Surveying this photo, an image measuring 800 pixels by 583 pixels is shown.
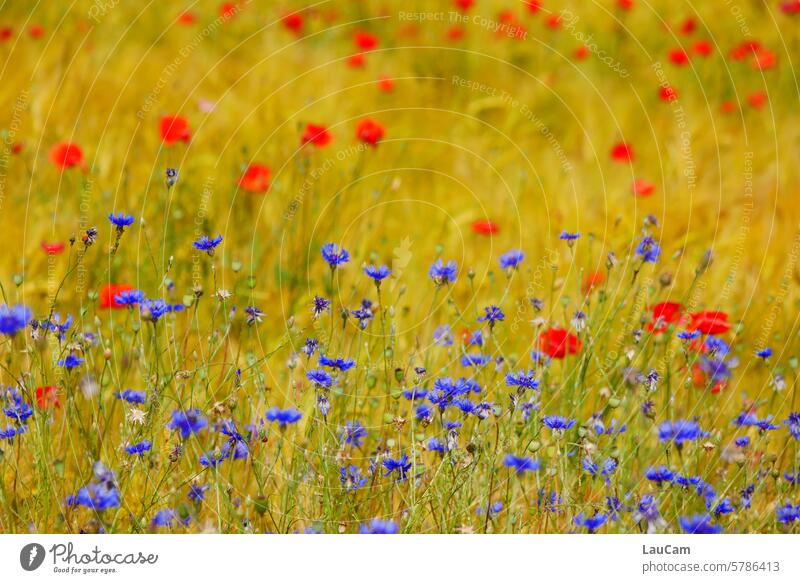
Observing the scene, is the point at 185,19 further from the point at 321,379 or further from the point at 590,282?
the point at 321,379

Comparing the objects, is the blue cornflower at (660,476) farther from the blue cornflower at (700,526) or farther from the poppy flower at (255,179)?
the poppy flower at (255,179)

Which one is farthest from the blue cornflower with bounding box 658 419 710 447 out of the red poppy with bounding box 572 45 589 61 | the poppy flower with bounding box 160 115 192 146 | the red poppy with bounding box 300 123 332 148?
the red poppy with bounding box 572 45 589 61

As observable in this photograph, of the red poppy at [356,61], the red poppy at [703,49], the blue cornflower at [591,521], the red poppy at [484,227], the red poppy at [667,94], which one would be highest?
the red poppy at [703,49]

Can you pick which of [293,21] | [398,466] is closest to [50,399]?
[398,466]

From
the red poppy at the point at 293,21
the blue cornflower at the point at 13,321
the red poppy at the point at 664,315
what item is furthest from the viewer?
the red poppy at the point at 293,21

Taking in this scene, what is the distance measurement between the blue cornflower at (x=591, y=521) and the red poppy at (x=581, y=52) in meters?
2.66

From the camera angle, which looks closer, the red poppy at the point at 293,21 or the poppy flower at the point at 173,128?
the poppy flower at the point at 173,128

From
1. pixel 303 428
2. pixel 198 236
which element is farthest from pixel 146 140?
pixel 303 428

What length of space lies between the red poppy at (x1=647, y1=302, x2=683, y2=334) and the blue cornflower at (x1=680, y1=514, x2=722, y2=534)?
54cm

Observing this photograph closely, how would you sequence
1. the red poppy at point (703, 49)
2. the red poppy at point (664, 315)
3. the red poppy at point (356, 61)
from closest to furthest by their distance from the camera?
the red poppy at point (664, 315) < the red poppy at point (356, 61) < the red poppy at point (703, 49)

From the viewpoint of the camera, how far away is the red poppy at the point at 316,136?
9.52ft

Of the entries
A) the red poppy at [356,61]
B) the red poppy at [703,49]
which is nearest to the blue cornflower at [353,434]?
the red poppy at [356,61]
